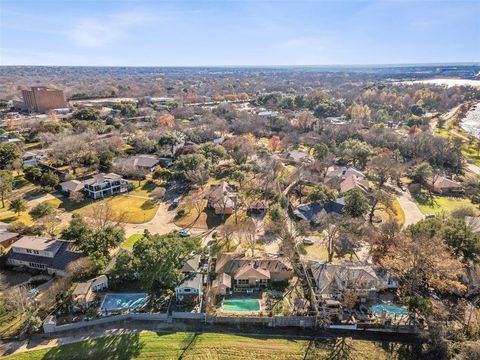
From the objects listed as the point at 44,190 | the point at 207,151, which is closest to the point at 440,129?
the point at 207,151

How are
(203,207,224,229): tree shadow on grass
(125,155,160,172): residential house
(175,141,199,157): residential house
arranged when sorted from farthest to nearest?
(175,141,199,157): residential house → (125,155,160,172): residential house → (203,207,224,229): tree shadow on grass

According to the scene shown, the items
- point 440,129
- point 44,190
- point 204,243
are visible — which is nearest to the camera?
point 204,243

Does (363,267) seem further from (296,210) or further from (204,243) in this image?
(204,243)

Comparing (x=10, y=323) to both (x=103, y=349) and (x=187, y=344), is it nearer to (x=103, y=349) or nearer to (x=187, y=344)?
(x=103, y=349)

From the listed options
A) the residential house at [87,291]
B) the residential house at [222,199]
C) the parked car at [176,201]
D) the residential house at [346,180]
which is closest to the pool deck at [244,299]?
the residential house at [87,291]

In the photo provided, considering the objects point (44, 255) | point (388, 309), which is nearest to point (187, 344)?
point (388, 309)

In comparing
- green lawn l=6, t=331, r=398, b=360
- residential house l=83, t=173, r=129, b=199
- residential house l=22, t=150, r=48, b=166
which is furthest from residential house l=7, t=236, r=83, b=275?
residential house l=22, t=150, r=48, b=166

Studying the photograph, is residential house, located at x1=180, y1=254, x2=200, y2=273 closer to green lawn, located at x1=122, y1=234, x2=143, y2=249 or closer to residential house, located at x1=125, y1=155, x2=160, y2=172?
green lawn, located at x1=122, y1=234, x2=143, y2=249
